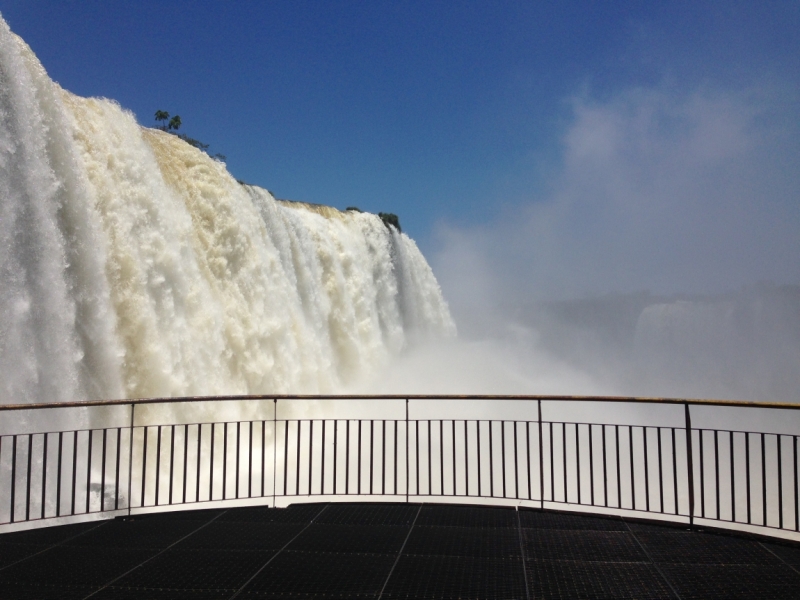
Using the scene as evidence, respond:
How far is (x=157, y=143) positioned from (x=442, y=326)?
22483 millimetres

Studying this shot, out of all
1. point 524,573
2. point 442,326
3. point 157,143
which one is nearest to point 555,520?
point 524,573

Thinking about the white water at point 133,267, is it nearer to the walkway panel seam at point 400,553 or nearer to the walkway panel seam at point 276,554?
the walkway panel seam at point 276,554

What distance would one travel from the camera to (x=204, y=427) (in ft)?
47.9

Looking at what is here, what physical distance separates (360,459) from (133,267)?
8.56 m

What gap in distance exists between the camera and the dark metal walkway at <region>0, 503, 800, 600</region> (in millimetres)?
4570

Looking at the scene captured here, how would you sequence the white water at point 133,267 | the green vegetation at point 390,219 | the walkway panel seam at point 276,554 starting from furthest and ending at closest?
1. the green vegetation at point 390,219
2. the white water at point 133,267
3. the walkway panel seam at point 276,554

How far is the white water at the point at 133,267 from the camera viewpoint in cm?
1061

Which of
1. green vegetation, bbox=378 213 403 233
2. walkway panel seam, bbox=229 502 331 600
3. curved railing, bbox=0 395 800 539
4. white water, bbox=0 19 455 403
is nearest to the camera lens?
walkway panel seam, bbox=229 502 331 600

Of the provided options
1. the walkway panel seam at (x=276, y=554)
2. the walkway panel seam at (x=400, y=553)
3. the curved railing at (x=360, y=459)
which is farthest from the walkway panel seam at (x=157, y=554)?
the walkway panel seam at (x=400, y=553)

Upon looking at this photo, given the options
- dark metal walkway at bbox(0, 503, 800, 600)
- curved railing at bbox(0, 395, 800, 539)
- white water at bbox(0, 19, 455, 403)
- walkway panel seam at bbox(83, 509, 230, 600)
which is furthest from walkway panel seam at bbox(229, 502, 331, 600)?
white water at bbox(0, 19, 455, 403)

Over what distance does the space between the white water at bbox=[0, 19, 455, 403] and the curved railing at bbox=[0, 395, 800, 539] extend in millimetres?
833

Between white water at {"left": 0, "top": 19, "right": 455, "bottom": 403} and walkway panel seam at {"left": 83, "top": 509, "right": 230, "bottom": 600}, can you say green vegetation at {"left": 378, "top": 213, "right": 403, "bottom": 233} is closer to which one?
white water at {"left": 0, "top": 19, "right": 455, "bottom": 403}

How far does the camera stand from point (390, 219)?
33000 mm

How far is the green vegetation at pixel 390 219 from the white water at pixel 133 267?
9171mm
